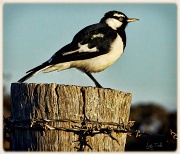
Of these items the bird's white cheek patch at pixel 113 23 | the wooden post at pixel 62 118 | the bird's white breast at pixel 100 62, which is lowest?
the wooden post at pixel 62 118

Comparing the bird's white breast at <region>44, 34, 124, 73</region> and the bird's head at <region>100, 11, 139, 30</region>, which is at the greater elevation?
the bird's head at <region>100, 11, 139, 30</region>

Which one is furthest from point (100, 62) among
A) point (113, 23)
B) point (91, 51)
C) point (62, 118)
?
point (62, 118)

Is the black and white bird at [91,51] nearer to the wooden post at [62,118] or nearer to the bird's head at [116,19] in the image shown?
the bird's head at [116,19]

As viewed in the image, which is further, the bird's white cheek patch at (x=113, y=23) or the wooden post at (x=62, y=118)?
the bird's white cheek patch at (x=113, y=23)

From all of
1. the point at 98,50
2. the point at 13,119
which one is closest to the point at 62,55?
the point at 98,50

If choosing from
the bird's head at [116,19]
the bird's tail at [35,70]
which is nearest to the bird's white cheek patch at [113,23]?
the bird's head at [116,19]

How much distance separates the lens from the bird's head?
24.2ft

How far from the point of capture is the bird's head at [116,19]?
7.37 m

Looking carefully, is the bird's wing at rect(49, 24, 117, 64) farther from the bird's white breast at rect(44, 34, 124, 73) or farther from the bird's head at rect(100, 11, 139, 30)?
the bird's head at rect(100, 11, 139, 30)

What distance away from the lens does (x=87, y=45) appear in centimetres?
652

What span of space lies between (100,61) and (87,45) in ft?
0.92

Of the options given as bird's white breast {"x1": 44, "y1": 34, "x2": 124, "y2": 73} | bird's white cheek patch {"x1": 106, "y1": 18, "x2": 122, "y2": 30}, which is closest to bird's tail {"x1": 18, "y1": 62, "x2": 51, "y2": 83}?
bird's white breast {"x1": 44, "y1": 34, "x2": 124, "y2": 73}

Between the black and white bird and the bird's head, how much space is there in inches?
14.3

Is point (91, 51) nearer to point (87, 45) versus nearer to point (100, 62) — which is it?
point (87, 45)
